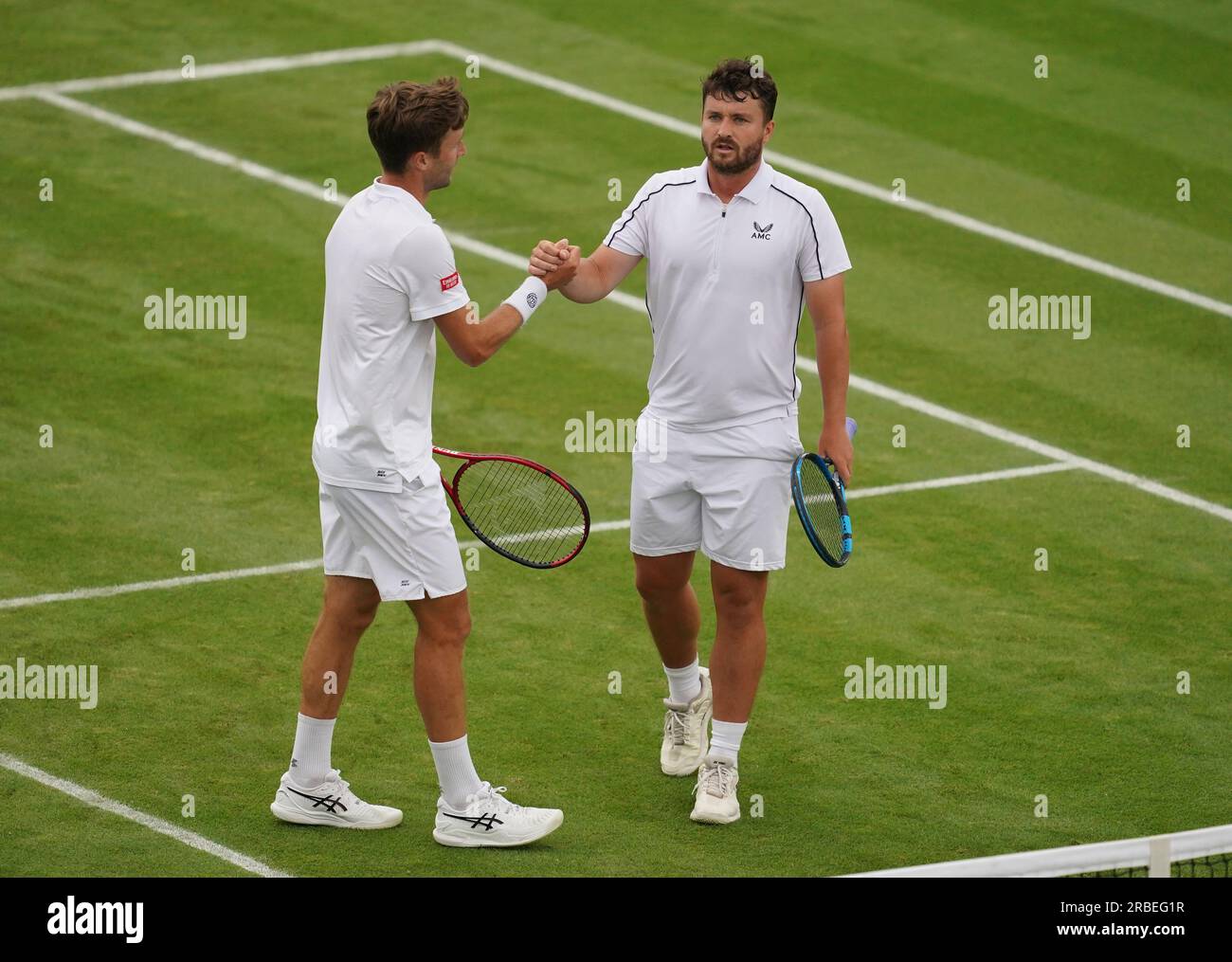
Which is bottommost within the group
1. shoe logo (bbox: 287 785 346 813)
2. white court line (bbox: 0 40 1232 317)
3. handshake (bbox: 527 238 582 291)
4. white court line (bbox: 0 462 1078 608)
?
shoe logo (bbox: 287 785 346 813)

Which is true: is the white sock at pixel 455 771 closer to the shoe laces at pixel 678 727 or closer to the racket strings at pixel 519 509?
the racket strings at pixel 519 509

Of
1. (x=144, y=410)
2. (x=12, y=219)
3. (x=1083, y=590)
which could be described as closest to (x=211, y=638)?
(x=144, y=410)

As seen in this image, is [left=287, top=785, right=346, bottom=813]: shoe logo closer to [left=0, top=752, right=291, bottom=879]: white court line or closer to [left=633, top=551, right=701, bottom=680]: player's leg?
[left=0, top=752, right=291, bottom=879]: white court line

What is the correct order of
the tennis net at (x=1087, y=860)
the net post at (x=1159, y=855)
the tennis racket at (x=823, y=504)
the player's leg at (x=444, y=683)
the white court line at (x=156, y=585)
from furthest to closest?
the white court line at (x=156, y=585)
the tennis racket at (x=823, y=504)
the player's leg at (x=444, y=683)
the net post at (x=1159, y=855)
the tennis net at (x=1087, y=860)

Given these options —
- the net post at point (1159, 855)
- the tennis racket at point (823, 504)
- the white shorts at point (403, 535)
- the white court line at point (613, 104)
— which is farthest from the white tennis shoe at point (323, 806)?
the white court line at point (613, 104)

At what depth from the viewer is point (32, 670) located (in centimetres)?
793

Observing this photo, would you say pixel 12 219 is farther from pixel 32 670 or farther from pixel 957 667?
pixel 957 667

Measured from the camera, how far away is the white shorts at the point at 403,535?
254 inches

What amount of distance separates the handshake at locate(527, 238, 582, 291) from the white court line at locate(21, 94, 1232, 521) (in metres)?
4.75

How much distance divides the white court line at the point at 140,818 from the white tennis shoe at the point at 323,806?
30 centimetres

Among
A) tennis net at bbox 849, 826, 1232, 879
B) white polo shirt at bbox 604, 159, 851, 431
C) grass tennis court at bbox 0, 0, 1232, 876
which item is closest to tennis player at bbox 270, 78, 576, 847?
grass tennis court at bbox 0, 0, 1232, 876

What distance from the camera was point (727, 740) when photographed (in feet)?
23.3

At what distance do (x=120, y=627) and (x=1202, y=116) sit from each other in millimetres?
10801

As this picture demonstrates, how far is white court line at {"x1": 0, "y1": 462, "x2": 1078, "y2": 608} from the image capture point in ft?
28.5
